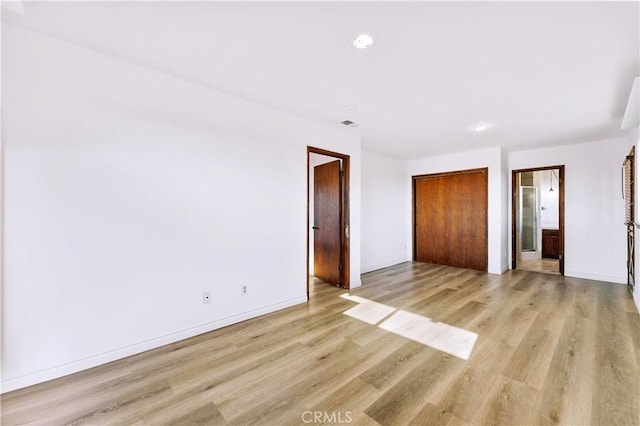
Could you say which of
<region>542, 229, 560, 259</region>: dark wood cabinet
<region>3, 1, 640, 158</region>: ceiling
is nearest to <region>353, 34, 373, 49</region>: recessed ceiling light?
<region>3, 1, 640, 158</region>: ceiling

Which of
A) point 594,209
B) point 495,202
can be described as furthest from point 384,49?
point 594,209

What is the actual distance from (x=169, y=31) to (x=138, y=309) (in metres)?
2.14

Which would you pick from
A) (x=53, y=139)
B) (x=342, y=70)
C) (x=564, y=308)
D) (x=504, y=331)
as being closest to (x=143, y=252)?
(x=53, y=139)

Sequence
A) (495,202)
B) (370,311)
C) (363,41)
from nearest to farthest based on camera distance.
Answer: (363,41), (370,311), (495,202)

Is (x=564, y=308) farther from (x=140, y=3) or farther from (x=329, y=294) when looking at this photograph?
(x=140, y=3)

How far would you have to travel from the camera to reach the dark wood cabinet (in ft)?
21.5

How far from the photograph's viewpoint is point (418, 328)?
2.70 metres

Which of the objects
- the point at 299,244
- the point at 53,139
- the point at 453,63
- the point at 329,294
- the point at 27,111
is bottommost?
the point at 329,294

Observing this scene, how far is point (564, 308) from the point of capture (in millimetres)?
3201

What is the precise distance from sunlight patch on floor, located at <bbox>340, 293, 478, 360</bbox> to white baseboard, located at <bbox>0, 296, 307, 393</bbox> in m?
1.22

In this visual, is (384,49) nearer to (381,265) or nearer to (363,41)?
(363,41)

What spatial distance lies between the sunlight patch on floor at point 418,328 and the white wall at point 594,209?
12.3ft

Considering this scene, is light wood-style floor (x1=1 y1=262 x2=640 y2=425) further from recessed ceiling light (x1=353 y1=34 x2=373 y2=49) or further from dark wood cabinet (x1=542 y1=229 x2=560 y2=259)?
dark wood cabinet (x1=542 y1=229 x2=560 y2=259)

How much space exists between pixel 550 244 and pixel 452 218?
124 inches
